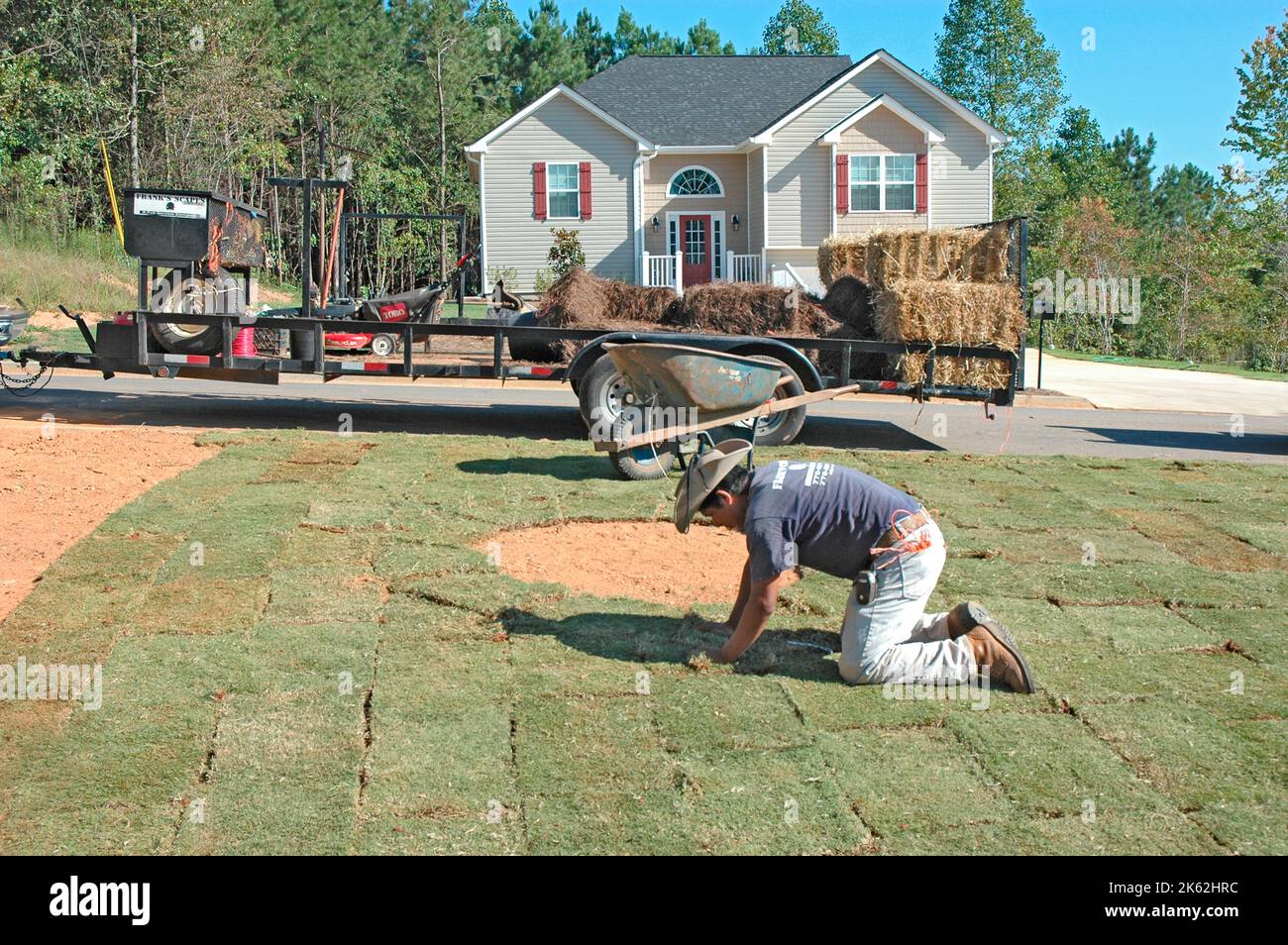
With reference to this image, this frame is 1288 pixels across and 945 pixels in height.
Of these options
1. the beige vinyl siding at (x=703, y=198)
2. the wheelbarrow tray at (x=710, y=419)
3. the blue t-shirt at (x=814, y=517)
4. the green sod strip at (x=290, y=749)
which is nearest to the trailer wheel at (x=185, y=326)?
the wheelbarrow tray at (x=710, y=419)

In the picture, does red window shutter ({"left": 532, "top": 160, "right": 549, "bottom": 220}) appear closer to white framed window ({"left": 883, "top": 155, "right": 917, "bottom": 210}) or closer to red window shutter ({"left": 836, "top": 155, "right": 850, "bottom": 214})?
red window shutter ({"left": 836, "top": 155, "right": 850, "bottom": 214})

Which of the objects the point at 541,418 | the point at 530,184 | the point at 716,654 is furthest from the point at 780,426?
the point at 530,184

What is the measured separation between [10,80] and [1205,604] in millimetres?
27711

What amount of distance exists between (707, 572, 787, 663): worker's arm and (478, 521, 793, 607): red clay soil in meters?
1.22

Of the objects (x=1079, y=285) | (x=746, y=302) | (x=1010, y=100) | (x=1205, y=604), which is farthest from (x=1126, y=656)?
(x=1010, y=100)

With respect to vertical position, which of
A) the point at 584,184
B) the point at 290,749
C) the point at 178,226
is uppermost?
the point at 584,184

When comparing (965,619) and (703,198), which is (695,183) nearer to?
(703,198)

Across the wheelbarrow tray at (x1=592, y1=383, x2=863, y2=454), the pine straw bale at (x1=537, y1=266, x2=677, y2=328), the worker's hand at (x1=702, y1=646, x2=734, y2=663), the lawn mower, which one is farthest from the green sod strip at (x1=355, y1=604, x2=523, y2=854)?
the pine straw bale at (x1=537, y1=266, x2=677, y2=328)

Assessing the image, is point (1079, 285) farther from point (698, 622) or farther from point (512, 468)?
point (698, 622)

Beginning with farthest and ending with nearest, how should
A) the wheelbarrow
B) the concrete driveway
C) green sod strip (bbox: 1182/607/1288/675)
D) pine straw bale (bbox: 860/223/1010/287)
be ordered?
the concrete driveway
pine straw bale (bbox: 860/223/1010/287)
the wheelbarrow
green sod strip (bbox: 1182/607/1288/675)

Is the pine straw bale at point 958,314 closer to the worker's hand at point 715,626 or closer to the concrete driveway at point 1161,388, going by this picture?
the worker's hand at point 715,626

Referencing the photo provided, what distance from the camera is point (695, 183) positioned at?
32844 millimetres

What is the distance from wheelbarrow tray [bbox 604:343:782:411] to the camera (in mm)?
8961

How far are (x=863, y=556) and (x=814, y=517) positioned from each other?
344mm
